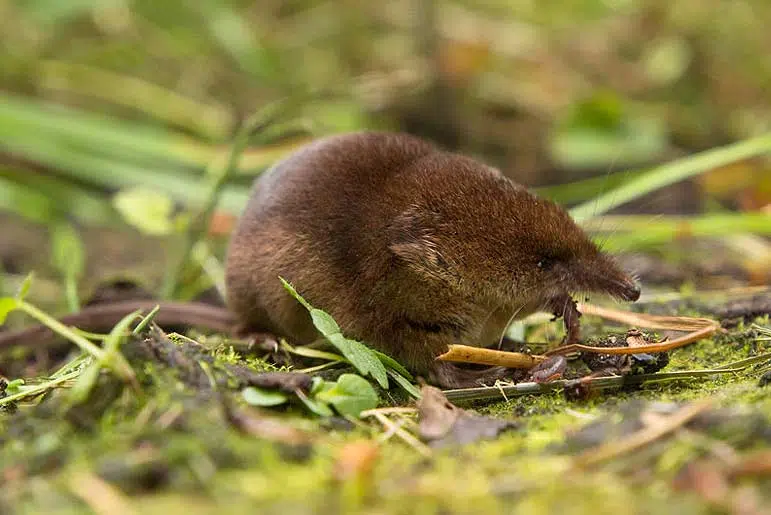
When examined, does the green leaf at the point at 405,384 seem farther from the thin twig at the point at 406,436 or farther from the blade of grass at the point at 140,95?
the blade of grass at the point at 140,95

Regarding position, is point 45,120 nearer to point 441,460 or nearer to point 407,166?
point 407,166

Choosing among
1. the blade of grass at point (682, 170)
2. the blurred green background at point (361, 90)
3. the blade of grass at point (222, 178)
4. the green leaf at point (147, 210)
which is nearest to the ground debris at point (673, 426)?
the blade of grass at point (682, 170)

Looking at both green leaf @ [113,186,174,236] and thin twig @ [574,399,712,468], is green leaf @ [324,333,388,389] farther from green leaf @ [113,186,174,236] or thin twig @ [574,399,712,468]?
green leaf @ [113,186,174,236]

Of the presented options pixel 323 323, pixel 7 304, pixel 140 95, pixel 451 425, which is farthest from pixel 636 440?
pixel 140 95

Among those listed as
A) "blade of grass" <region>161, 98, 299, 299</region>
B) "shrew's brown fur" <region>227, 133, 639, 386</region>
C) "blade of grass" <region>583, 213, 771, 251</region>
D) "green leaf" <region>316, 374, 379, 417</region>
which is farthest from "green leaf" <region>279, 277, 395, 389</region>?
"blade of grass" <region>161, 98, 299, 299</region>

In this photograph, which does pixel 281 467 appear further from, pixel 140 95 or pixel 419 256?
pixel 140 95
